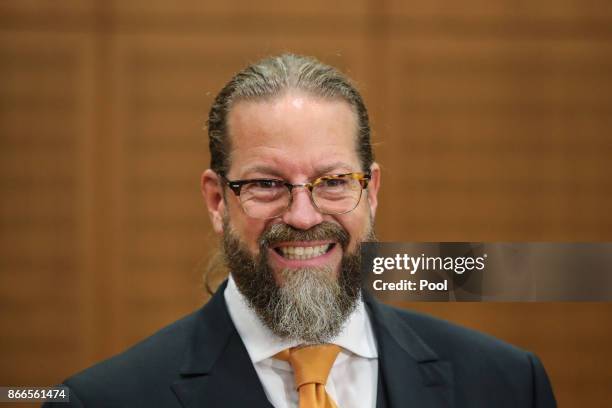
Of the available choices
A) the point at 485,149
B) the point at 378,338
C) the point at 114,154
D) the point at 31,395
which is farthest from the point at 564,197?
the point at 31,395

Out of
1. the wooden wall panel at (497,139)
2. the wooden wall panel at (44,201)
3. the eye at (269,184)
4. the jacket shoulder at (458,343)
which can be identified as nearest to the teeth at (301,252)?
the eye at (269,184)

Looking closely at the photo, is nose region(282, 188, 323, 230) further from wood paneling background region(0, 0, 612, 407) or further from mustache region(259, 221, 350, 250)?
wood paneling background region(0, 0, 612, 407)

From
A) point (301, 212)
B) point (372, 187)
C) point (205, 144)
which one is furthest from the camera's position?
point (205, 144)

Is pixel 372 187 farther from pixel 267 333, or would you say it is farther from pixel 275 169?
pixel 267 333

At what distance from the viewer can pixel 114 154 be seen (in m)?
2.21

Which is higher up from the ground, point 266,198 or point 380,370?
point 266,198

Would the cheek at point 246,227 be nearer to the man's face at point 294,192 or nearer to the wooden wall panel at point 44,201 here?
the man's face at point 294,192

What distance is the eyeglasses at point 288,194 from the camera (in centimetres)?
138

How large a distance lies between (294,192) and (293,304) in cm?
21

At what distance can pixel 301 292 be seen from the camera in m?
1.43

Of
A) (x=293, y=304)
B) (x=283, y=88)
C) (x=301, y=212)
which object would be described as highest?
(x=283, y=88)

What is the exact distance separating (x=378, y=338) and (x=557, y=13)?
1154 millimetres

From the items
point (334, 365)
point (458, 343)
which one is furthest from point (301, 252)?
point (458, 343)

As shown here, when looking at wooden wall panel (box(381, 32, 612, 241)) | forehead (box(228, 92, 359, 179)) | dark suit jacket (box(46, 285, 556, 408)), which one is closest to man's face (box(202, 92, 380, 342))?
forehead (box(228, 92, 359, 179))
